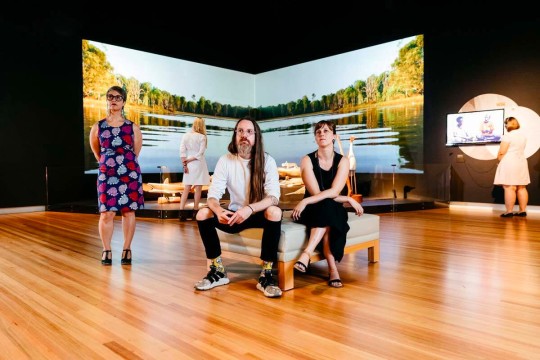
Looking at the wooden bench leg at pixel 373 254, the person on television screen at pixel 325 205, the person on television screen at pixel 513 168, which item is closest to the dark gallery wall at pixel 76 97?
the person on television screen at pixel 513 168

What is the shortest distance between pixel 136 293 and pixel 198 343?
37.3 inches

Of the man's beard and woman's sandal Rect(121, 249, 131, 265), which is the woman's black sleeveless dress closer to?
the man's beard

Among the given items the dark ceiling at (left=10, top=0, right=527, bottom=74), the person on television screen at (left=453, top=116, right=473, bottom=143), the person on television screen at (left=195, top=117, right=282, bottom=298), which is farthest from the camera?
the dark ceiling at (left=10, top=0, right=527, bottom=74)

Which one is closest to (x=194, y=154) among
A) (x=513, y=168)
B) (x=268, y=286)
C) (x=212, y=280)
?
(x=212, y=280)

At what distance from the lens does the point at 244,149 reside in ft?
9.25

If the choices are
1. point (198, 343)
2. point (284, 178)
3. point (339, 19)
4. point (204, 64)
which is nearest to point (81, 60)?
point (204, 64)

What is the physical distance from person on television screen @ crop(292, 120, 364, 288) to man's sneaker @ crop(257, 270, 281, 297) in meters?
0.22

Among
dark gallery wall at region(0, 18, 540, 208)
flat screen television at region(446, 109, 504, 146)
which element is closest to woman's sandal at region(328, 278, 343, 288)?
dark gallery wall at region(0, 18, 540, 208)

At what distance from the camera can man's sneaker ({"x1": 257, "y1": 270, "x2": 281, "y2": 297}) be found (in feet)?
8.36

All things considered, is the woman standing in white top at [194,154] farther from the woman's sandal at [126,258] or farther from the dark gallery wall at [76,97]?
the dark gallery wall at [76,97]

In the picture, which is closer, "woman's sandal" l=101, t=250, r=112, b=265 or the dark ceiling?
"woman's sandal" l=101, t=250, r=112, b=265

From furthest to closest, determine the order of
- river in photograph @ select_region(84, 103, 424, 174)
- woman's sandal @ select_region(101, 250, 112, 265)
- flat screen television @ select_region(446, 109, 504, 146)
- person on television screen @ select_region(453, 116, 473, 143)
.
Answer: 1. river in photograph @ select_region(84, 103, 424, 174)
2. person on television screen @ select_region(453, 116, 473, 143)
3. flat screen television @ select_region(446, 109, 504, 146)
4. woman's sandal @ select_region(101, 250, 112, 265)

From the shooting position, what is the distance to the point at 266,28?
453 inches

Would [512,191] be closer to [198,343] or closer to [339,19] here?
[339,19]
